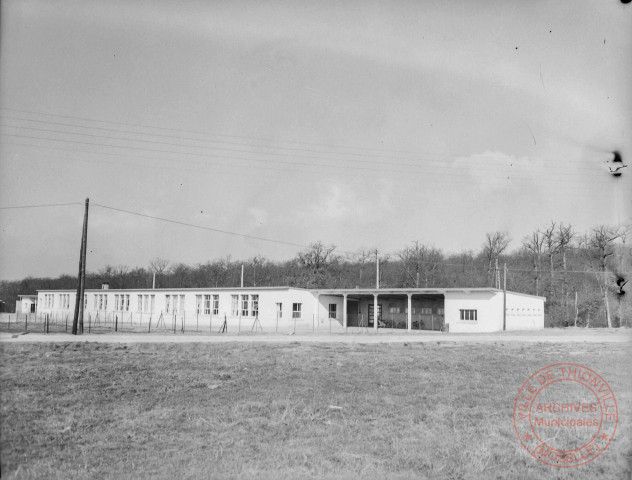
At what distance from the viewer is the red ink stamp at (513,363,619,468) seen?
7.02 metres

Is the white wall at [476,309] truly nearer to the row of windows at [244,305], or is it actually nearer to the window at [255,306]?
the window at [255,306]

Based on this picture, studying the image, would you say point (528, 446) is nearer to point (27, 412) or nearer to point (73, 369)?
point (27, 412)

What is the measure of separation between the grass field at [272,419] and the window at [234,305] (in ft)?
76.0

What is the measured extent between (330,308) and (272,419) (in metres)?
34.2

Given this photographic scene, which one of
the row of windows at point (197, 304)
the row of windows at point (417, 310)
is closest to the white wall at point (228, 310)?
the row of windows at point (197, 304)

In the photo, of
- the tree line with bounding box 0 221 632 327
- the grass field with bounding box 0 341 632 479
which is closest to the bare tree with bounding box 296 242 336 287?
the tree line with bounding box 0 221 632 327

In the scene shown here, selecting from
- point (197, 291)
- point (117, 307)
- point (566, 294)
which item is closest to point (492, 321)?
point (197, 291)

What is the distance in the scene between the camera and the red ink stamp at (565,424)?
7016 mm

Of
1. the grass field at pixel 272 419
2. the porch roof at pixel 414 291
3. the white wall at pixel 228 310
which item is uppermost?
the porch roof at pixel 414 291

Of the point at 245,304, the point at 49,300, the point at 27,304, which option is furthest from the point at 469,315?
the point at 27,304

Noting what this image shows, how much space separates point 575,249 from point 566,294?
27.0ft

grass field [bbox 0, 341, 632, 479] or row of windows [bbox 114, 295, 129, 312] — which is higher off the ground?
row of windows [bbox 114, 295, 129, 312]

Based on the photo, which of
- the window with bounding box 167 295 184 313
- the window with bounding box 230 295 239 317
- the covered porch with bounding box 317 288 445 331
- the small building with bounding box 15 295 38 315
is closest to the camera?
the covered porch with bounding box 317 288 445 331

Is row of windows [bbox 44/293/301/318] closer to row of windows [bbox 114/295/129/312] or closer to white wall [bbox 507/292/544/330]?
row of windows [bbox 114/295/129/312]
